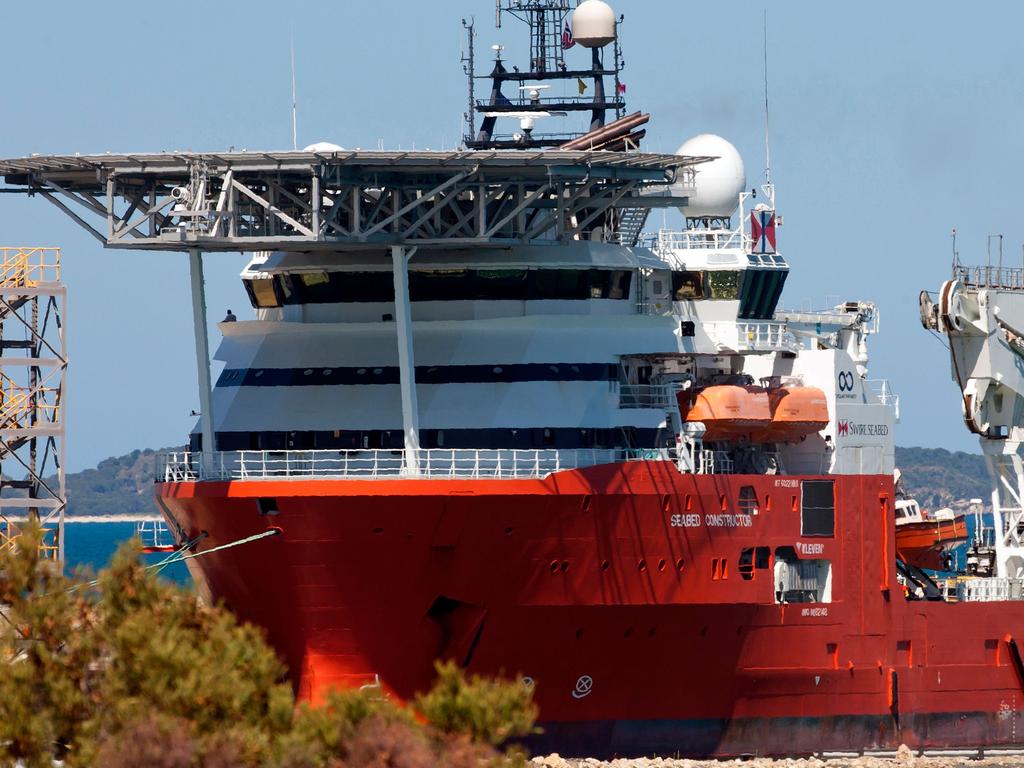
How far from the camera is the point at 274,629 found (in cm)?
4500

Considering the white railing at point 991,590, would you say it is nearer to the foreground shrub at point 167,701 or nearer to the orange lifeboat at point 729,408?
the orange lifeboat at point 729,408

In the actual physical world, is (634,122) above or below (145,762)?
above

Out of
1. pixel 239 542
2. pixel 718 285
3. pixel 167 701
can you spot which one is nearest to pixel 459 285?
pixel 718 285

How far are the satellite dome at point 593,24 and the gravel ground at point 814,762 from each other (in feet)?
57.4

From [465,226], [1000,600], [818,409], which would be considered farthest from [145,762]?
[1000,600]

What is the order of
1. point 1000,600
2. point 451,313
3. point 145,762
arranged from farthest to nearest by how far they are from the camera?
point 1000,600 < point 451,313 < point 145,762

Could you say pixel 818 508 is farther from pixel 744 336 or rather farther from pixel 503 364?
pixel 503 364

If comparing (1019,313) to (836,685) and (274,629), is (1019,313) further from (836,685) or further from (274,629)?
(274,629)

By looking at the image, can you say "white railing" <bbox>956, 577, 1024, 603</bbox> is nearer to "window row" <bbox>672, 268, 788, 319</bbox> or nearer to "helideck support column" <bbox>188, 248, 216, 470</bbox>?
"window row" <bbox>672, 268, 788, 319</bbox>

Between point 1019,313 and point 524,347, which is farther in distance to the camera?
point 1019,313

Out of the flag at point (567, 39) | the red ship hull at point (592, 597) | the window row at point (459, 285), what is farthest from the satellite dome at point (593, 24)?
the red ship hull at point (592, 597)

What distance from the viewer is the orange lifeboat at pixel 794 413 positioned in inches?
1946

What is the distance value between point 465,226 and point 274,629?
8.56 metres

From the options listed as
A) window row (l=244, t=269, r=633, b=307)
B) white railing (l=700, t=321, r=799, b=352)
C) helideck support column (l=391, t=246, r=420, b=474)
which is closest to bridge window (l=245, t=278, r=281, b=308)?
window row (l=244, t=269, r=633, b=307)
